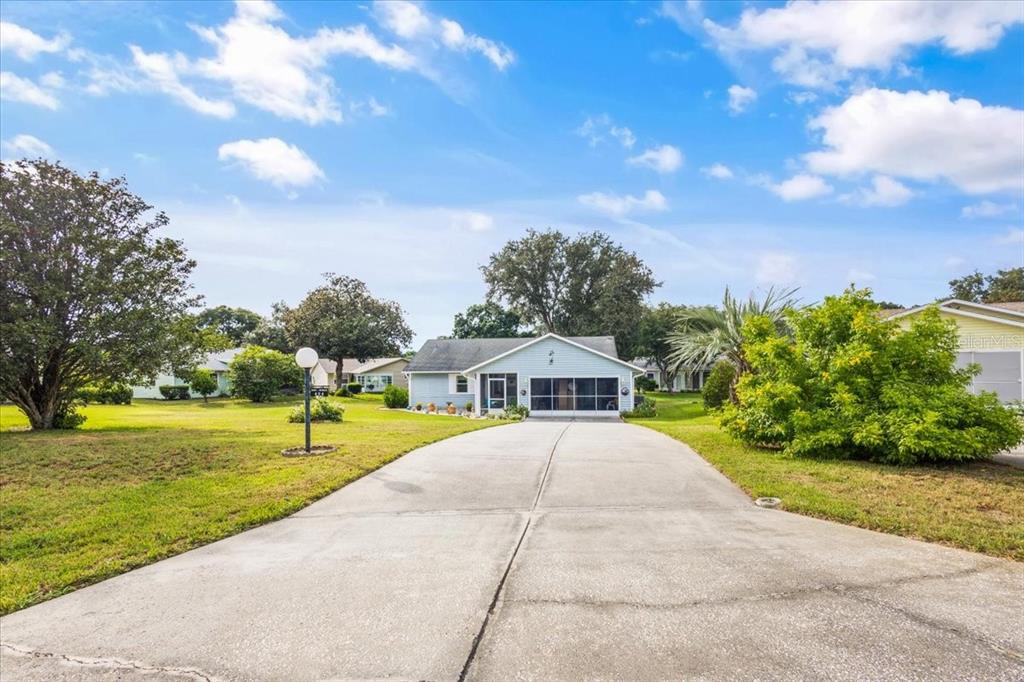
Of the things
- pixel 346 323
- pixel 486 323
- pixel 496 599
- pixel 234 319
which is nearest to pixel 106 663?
pixel 496 599

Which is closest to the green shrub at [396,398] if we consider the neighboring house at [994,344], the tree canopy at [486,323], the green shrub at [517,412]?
the green shrub at [517,412]

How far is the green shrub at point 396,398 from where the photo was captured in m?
30.6

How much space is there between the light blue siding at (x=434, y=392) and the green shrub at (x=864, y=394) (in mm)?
19366

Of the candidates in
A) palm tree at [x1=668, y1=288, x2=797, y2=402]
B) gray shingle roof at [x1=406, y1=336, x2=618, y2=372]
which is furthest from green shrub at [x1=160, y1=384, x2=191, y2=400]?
palm tree at [x1=668, y1=288, x2=797, y2=402]

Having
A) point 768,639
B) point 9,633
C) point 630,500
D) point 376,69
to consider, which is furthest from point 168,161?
point 768,639

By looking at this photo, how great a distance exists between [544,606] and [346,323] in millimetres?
46103

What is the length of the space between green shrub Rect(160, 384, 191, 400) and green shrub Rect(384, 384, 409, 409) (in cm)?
1850

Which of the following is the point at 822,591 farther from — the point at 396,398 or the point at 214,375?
the point at 214,375

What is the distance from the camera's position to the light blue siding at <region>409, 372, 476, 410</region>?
28.8 meters

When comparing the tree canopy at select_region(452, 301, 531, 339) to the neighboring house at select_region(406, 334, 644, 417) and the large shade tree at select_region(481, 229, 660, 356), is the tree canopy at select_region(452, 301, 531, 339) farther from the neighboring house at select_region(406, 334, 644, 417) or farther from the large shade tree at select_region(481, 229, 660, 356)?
the neighboring house at select_region(406, 334, 644, 417)

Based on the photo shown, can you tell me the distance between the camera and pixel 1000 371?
14.4 metres

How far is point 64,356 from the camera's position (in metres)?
14.5

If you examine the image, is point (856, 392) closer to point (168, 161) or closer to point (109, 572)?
point (109, 572)

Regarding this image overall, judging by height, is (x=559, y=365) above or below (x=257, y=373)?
above
